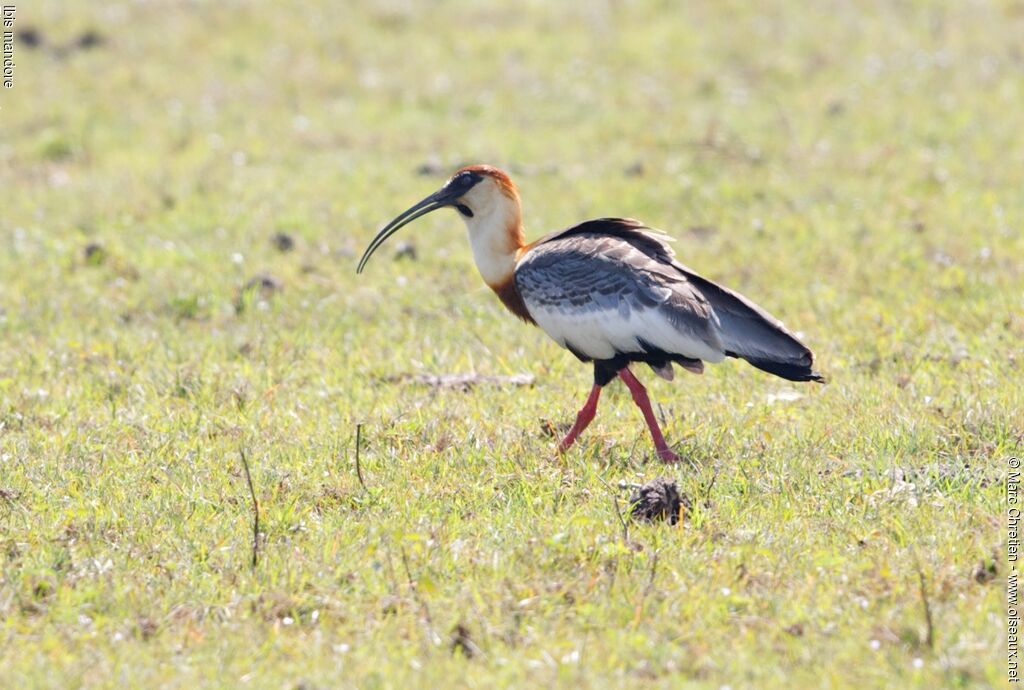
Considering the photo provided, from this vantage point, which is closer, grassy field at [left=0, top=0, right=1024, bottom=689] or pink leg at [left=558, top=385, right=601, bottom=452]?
grassy field at [left=0, top=0, right=1024, bottom=689]

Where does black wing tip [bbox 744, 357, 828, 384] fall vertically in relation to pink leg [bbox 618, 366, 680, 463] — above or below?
above

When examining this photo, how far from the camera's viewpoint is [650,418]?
22.6 ft

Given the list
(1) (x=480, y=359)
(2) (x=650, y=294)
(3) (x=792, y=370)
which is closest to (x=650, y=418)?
(2) (x=650, y=294)

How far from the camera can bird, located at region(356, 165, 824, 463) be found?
267 inches

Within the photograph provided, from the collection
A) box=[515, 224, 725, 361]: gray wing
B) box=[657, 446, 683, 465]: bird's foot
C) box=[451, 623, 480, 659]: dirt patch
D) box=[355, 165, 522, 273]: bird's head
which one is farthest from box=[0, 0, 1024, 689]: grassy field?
box=[355, 165, 522, 273]: bird's head

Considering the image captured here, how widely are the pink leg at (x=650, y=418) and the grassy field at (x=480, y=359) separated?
0.16 meters

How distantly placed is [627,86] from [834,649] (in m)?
11.0

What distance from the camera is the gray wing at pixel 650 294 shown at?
6.73m

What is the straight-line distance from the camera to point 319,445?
7.02 m

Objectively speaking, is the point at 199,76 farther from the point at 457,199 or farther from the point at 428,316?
the point at 457,199

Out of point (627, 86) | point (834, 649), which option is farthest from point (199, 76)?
point (834, 649)

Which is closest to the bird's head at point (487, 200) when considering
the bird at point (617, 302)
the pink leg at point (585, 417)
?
the bird at point (617, 302)

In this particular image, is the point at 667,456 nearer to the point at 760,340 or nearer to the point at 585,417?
the point at 585,417

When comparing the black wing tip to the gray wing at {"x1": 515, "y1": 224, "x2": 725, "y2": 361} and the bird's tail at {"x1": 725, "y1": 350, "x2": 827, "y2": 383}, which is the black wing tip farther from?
the gray wing at {"x1": 515, "y1": 224, "x2": 725, "y2": 361}
